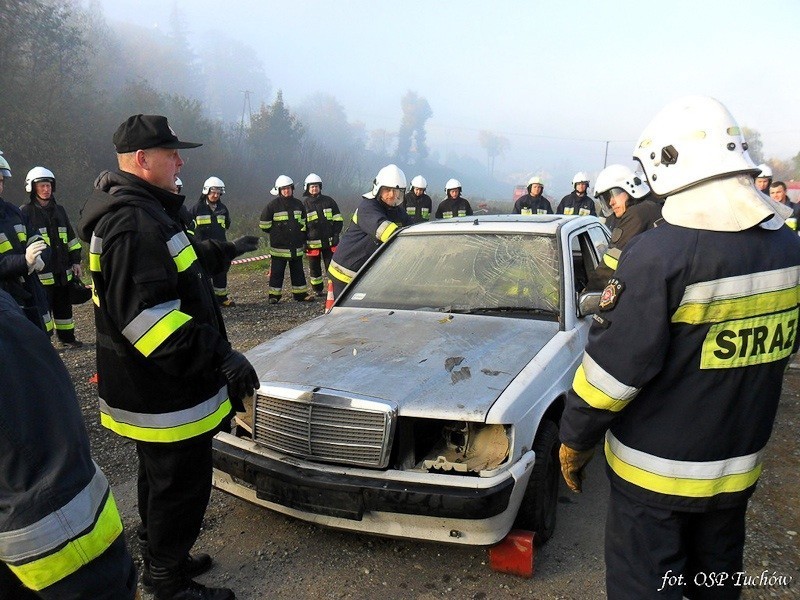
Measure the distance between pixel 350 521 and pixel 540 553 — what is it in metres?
0.98

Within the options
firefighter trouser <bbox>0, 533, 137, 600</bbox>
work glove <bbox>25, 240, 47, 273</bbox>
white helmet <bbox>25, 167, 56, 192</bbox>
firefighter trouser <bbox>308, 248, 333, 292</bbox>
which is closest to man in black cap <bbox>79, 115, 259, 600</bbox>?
firefighter trouser <bbox>0, 533, 137, 600</bbox>

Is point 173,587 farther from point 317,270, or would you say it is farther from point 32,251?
point 317,270

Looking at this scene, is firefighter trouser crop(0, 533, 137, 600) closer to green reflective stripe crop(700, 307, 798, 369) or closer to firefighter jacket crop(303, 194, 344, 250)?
green reflective stripe crop(700, 307, 798, 369)

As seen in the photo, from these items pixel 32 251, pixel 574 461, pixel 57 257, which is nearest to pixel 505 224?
pixel 574 461

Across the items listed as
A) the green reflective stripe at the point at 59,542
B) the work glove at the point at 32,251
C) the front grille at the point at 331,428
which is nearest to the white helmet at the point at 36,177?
the work glove at the point at 32,251

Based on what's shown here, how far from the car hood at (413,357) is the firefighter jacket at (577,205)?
380 inches

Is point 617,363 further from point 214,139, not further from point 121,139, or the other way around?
point 214,139

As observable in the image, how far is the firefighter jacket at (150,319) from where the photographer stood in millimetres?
2131

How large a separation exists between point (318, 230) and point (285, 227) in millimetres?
792

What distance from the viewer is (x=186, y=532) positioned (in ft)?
8.06

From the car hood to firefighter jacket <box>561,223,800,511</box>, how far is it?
74 cm

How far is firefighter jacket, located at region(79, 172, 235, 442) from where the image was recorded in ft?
6.99

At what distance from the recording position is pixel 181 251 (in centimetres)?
228

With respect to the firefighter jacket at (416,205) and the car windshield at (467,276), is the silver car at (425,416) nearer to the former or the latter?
the car windshield at (467,276)
